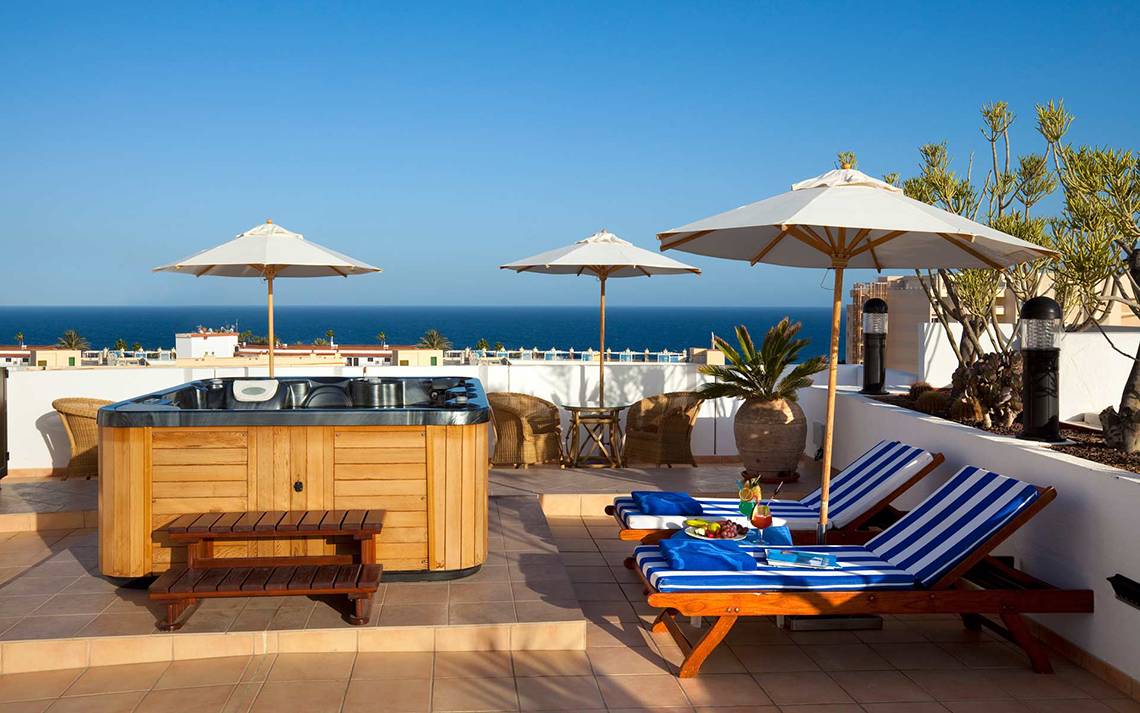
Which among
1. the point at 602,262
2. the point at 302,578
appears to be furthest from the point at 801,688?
the point at 602,262

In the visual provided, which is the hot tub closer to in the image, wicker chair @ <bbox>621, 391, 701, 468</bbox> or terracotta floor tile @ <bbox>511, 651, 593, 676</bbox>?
terracotta floor tile @ <bbox>511, 651, 593, 676</bbox>

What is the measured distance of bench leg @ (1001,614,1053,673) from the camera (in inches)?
158

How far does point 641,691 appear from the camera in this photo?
377cm

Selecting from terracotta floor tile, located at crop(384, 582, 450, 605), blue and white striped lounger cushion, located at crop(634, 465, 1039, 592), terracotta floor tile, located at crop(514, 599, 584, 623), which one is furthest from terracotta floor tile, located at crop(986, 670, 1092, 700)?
terracotta floor tile, located at crop(384, 582, 450, 605)

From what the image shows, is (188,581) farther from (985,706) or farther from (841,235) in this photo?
(841,235)

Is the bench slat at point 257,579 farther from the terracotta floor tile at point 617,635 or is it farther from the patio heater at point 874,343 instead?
the patio heater at point 874,343

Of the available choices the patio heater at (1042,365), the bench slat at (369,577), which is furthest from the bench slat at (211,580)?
the patio heater at (1042,365)

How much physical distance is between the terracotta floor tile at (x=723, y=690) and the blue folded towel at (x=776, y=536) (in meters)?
0.97

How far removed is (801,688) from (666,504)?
1531 millimetres

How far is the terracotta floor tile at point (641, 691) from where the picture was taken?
3643 mm

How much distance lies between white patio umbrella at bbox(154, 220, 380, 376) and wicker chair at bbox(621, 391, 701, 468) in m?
2.78

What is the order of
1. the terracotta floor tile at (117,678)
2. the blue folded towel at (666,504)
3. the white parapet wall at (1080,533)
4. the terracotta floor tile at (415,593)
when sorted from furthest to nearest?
the blue folded towel at (666,504) → the terracotta floor tile at (415,593) → the white parapet wall at (1080,533) → the terracotta floor tile at (117,678)

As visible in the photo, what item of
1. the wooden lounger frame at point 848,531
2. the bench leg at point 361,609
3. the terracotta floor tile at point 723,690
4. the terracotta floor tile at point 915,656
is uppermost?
the wooden lounger frame at point 848,531

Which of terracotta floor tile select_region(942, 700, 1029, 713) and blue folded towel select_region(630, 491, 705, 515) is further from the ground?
blue folded towel select_region(630, 491, 705, 515)
